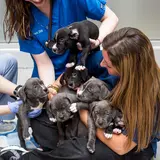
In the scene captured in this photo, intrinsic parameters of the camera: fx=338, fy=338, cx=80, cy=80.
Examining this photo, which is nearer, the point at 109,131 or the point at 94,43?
the point at 109,131

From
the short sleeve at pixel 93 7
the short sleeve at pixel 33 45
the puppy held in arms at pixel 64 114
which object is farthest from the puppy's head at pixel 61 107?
the short sleeve at pixel 93 7

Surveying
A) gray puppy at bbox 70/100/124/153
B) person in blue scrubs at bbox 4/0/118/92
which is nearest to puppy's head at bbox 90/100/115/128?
gray puppy at bbox 70/100/124/153

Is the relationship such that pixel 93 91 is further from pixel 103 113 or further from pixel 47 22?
pixel 47 22

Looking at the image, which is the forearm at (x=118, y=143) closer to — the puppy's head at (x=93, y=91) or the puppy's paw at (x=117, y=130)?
the puppy's paw at (x=117, y=130)

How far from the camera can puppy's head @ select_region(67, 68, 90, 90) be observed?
131 cm

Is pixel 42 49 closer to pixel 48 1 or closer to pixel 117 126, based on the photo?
pixel 48 1

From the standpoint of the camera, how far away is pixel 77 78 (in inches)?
52.0

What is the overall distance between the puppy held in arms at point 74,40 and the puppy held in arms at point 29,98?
0.48ft

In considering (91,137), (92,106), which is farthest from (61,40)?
(91,137)

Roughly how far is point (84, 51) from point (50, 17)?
282 millimetres

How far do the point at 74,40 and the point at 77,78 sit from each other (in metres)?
0.15

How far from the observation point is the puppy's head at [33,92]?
1.29 m

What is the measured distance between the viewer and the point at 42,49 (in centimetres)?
153

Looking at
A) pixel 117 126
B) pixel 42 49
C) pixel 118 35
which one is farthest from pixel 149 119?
pixel 42 49
